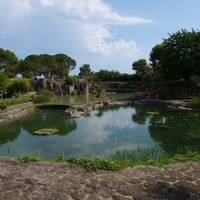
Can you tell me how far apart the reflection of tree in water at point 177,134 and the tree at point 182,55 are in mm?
13192

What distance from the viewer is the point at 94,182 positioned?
15.3 feet

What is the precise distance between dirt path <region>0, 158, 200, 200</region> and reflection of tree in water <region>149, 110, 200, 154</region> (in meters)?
3.64

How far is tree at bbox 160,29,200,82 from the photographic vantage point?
27484 millimetres

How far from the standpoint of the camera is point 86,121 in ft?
51.9

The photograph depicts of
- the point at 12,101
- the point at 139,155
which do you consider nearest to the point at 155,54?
the point at 12,101

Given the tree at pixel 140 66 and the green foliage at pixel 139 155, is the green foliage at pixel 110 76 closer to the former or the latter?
the tree at pixel 140 66

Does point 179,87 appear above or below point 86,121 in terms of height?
above

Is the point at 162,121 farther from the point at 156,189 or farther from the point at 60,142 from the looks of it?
the point at 156,189

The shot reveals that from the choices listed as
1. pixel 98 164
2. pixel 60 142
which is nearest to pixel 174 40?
pixel 60 142

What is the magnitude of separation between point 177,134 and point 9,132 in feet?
29.0

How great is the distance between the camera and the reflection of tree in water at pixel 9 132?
1130 cm

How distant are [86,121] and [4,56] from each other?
131ft

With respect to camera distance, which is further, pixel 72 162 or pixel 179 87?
pixel 179 87

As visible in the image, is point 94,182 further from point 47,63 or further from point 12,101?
point 47,63
